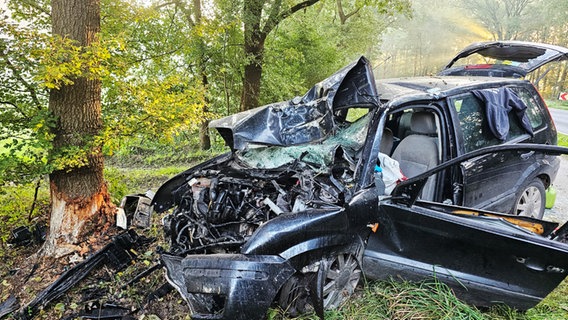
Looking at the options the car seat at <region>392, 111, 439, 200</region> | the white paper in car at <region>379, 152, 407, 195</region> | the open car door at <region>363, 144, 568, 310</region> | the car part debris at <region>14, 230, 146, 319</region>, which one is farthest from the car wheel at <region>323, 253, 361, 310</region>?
the car part debris at <region>14, 230, 146, 319</region>

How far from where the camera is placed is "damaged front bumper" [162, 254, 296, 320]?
6.48ft

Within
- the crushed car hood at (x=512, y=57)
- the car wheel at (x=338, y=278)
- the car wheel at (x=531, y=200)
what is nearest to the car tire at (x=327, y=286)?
the car wheel at (x=338, y=278)

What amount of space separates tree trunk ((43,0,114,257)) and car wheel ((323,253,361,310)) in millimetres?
2803

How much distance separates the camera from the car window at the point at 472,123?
308 centimetres

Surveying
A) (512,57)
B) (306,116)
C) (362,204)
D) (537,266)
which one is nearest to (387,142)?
(306,116)

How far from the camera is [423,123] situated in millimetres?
3285

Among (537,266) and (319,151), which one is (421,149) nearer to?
(319,151)

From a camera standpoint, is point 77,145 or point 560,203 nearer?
point 77,145

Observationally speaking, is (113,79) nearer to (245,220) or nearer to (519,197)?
(245,220)

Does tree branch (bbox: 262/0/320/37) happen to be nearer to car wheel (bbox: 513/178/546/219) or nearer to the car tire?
car wheel (bbox: 513/178/546/219)

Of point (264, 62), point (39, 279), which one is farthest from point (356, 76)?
point (264, 62)

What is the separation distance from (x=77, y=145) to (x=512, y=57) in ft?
18.1

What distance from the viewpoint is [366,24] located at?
16.0 meters

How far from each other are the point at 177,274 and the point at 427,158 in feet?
8.33
